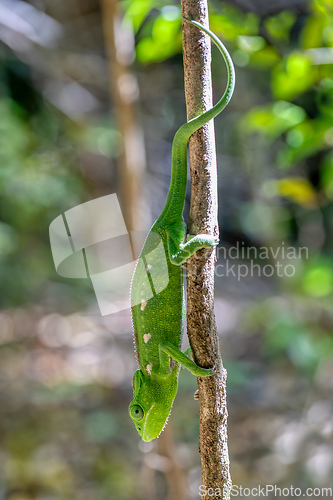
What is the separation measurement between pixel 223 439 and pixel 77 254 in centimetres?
107

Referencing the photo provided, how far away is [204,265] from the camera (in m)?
0.89

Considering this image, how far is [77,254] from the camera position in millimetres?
1784

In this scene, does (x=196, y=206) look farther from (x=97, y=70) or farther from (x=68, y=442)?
(x=97, y=70)

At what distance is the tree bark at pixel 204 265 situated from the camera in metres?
0.85

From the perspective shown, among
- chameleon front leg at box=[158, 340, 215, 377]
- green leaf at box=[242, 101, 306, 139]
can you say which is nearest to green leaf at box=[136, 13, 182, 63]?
green leaf at box=[242, 101, 306, 139]

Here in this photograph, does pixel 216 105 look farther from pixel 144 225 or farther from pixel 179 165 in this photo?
pixel 144 225

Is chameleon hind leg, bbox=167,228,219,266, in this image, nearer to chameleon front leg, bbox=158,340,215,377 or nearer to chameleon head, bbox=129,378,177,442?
chameleon front leg, bbox=158,340,215,377

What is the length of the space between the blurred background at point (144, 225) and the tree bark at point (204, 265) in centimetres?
35

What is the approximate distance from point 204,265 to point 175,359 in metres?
0.25

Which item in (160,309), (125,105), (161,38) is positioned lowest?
(160,309)

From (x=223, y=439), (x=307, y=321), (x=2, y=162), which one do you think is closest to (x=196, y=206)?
(x=223, y=439)

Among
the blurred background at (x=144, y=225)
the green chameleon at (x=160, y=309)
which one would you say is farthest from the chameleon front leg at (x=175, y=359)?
the blurred background at (x=144, y=225)

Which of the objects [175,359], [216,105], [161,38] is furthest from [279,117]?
[175,359]

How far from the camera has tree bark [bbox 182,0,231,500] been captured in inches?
33.3
